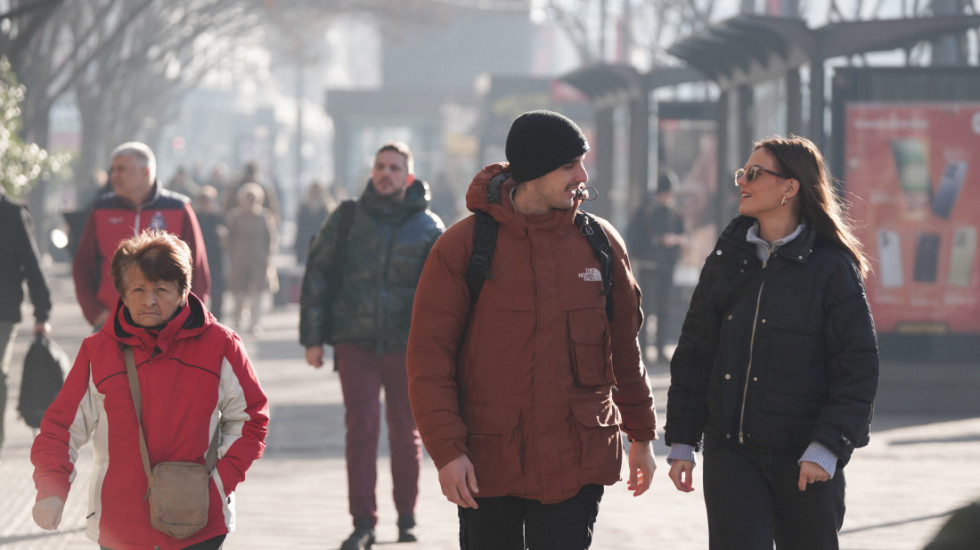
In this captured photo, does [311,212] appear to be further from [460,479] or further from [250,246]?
[460,479]

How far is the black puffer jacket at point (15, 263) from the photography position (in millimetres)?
8430

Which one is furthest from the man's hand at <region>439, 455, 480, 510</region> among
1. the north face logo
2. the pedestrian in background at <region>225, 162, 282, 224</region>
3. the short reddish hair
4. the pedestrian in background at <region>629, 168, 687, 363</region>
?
the pedestrian in background at <region>225, 162, 282, 224</region>

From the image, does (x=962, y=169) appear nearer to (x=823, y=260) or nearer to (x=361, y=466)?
(x=361, y=466)

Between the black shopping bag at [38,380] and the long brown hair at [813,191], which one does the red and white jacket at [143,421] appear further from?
the black shopping bag at [38,380]

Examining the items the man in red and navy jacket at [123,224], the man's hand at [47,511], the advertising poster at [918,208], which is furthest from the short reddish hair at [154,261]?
the advertising poster at [918,208]

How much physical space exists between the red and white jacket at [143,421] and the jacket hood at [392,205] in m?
2.67

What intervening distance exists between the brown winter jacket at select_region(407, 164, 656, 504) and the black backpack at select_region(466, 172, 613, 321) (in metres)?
0.02

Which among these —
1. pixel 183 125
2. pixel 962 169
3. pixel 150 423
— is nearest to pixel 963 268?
pixel 962 169

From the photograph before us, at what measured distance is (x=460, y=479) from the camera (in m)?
4.08

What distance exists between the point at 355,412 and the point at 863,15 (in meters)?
13.5

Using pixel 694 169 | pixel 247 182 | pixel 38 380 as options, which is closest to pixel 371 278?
pixel 38 380

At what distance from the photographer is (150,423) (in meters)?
4.25

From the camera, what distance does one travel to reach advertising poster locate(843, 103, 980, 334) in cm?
1188

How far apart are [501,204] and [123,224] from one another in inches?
150
